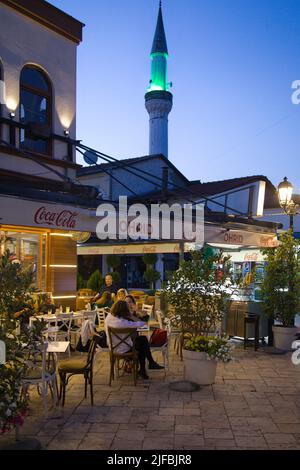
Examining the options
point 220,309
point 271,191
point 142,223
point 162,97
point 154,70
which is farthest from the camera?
point 154,70

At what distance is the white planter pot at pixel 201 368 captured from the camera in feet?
21.6

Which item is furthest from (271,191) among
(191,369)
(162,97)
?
(162,97)

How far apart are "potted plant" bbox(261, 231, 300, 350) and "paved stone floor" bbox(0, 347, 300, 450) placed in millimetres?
2242

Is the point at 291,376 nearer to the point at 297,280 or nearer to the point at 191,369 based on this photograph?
the point at 191,369

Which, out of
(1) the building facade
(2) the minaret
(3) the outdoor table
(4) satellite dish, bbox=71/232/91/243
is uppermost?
(2) the minaret

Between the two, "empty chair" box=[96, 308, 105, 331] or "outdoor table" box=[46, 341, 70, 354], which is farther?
"empty chair" box=[96, 308, 105, 331]

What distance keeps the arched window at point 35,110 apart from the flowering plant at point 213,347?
580 cm

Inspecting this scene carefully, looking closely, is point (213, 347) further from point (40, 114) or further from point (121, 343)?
point (40, 114)

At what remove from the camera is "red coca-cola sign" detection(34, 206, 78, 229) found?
246 inches

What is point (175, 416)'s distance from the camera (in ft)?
17.3

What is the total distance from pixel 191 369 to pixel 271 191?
2038cm

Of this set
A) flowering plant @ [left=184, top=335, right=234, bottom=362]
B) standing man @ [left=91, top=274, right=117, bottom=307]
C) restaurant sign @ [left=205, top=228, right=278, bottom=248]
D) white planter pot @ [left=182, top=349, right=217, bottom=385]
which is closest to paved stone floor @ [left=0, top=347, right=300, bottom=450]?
white planter pot @ [left=182, top=349, right=217, bottom=385]

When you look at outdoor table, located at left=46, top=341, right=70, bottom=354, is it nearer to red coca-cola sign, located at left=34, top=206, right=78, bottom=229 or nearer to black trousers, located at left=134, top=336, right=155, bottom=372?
black trousers, located at left=134, top=336, right=155, bottom=372
